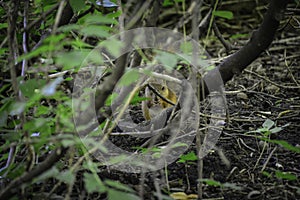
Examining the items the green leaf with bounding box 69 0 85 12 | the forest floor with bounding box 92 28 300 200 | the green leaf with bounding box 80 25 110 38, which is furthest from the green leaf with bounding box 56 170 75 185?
the green leaf with bounding box 69 0 85 12

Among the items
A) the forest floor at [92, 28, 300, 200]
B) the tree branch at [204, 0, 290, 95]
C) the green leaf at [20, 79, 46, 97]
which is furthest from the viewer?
the forest floor at [92, 28, 300, 200]

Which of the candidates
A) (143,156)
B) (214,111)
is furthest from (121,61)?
(214,111)

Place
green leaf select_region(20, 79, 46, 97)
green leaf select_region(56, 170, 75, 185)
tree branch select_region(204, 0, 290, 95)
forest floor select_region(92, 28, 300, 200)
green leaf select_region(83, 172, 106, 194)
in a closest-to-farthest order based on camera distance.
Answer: green leaf select_region(83, 172, 106, 194), green leaf select_region(56, 170, 75, 185), green leaf select_region(20, 79, 46, 97), tree branch select_region(204, 0, 290, 95), forest floor select_region(92, 28, 300, 200)

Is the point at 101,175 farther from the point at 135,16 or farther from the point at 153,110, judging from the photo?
the point at 135,16

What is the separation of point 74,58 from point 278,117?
117 centimetres

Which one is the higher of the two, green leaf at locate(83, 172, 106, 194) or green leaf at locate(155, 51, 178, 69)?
green leaf at locate(155, 51, 178, 69)

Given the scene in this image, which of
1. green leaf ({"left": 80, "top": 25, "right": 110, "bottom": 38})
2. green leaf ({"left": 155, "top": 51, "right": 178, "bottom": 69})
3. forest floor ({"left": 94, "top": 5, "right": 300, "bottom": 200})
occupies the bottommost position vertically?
forest floor ({"left": 94, "top": 5, "right": 300, "bottom": 200})

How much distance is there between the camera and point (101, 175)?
1.52m

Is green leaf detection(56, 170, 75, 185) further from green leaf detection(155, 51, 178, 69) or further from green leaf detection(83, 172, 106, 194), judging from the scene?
green leaf detection(155, 51, 178, 69)

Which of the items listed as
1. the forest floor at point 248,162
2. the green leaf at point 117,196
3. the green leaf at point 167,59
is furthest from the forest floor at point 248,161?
the green leaf at point 167,59

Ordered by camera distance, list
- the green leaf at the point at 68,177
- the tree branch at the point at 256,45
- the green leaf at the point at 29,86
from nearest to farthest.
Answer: the green leaf at the point at 68,177 < the green leaf at the point at 29,86 < the tree branch at the point at 256,45

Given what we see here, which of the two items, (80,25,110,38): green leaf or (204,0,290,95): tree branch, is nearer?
(80,25,110,38): green leaf

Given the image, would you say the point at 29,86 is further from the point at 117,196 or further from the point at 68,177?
the point at 117,196

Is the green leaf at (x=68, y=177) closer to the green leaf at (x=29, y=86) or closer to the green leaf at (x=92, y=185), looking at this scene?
the green leaf at (x=92, y=185)
